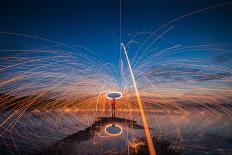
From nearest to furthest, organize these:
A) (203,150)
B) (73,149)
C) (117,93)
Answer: (73,149) → (117,93) → (203,150)

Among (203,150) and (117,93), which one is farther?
(203,150)

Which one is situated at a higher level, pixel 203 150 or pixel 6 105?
pixel 6 105

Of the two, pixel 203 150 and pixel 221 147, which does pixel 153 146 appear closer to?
pixel 203 150

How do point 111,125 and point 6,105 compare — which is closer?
point 111,125

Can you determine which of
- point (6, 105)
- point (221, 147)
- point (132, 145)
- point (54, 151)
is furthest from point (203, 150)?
point (6, 105)

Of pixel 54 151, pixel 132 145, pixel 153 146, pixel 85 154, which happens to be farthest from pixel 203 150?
pixel 54 151

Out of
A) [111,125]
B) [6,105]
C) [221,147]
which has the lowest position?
[221,147]

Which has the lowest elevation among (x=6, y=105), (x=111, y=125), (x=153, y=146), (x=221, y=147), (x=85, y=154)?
(x=85, y=154)

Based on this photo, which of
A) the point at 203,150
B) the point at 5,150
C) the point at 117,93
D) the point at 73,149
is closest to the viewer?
the point at 73,149

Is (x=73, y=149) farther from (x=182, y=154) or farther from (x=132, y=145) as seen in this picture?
(x=182, y=154)
